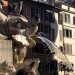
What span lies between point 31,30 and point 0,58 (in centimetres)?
165

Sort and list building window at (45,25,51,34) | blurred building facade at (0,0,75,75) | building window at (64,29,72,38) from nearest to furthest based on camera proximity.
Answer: blurred building facade at (0,0,75,75)
building window at (45,25,51,34)
building window at (64,29,72,38)

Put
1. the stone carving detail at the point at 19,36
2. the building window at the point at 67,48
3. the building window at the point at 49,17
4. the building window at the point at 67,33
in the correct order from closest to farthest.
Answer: the stone carving detail at the point at 19,36
the building window at the point at 49,17
the building window at the point at 67,48
the building window at the point at 67,33

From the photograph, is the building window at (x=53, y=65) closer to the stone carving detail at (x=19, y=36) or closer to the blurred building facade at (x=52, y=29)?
the blurred building facade at (x=52, y=29)

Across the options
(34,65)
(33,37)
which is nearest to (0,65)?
(34,65)

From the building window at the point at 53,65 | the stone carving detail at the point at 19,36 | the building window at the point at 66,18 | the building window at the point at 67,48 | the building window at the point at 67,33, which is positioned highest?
the stone carving detail at the point at 19,36

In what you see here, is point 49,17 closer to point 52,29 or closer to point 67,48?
point 52,29

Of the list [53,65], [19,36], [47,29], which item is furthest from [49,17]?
[19,36]

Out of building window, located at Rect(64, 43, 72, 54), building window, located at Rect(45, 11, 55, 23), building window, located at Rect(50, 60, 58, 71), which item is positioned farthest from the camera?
building window, located at Rect(64, 43, 72, 54)

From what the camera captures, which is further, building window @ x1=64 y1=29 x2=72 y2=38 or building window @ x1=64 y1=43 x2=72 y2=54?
building window @ x1=64 y1=29 x2=72 y2=38

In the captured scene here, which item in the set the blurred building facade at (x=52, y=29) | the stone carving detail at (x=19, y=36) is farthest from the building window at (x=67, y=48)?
the stone carving detail at (x=19, y=36)

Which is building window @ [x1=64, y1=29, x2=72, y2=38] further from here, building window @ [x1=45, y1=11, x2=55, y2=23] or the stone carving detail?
the stone carving detail

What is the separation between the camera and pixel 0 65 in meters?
12.2

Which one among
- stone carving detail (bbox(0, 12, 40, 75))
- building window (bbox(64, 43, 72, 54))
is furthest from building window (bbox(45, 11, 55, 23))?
stone carving detail (bbox(0, 12, 40, 75))

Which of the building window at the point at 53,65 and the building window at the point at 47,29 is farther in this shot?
the building window at the point at 47,29
